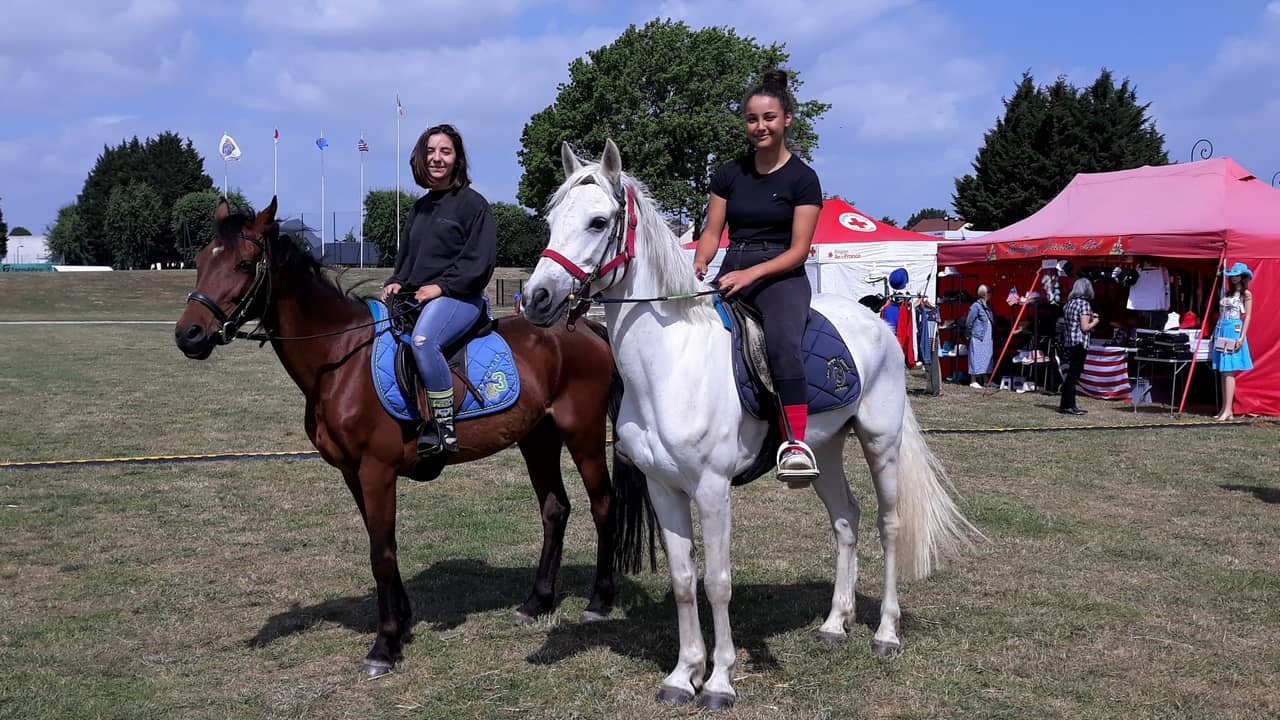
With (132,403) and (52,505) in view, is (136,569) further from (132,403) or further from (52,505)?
(132,403)

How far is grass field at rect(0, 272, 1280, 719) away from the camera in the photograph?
461 centimetres

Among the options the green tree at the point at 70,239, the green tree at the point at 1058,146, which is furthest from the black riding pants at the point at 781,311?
the green tree at the point at 70,239

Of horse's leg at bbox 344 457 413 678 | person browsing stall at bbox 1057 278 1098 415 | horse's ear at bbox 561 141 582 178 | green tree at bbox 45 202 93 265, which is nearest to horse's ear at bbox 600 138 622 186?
horse's ear at bbox 561 141 582 178

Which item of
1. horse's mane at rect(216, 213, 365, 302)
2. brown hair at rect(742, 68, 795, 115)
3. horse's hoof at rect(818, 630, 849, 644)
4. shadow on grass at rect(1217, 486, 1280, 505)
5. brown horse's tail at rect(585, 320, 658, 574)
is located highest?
brown hair at rect(742, 68, 795, 115)

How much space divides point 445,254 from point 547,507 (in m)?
1.68

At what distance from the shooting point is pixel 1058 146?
146ft

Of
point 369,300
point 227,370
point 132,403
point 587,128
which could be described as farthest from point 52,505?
point 587,128

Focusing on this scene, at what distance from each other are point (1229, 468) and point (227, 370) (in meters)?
18.2

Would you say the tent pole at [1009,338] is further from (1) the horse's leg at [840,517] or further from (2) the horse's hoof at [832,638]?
(2) the horse's hoof at [832,638]

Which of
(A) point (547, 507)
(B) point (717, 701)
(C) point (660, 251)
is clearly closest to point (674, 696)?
(B) point (717, 701)

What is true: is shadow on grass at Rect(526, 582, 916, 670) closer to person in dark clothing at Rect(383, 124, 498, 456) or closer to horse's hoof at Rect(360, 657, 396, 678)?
horse's hoof at Rect(360, 657, 396, 678)

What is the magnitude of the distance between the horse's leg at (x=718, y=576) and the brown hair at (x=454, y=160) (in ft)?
7.29

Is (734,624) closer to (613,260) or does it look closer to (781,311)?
(781,311)

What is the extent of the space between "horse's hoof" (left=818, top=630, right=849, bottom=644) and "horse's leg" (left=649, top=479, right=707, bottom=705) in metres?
0.99
